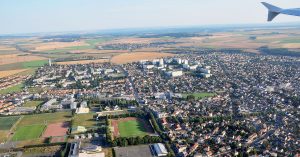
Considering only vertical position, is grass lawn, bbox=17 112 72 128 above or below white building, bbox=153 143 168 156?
below

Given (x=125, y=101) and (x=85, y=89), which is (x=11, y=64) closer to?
(x=85, y=89)

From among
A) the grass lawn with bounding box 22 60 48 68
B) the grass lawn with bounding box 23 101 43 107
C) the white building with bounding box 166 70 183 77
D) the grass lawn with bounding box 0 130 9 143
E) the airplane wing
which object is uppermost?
the airplane wing

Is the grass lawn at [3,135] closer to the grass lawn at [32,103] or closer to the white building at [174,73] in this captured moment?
the grass lawn at [32,103]

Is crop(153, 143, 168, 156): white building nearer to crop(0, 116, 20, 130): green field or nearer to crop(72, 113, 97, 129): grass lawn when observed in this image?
crop(72, 113, 97, 129): grass lawn

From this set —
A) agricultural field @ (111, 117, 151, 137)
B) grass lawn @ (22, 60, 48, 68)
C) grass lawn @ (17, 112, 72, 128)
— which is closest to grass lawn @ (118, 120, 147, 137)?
agricultural field @ (111, 117, 151, 137)

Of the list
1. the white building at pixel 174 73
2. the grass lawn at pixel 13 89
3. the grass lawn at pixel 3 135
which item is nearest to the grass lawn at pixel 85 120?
the grass lawn at pixel 3 135

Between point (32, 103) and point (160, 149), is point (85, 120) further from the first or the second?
point (32, 103)

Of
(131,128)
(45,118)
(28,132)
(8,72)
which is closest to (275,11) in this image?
(131,128)
